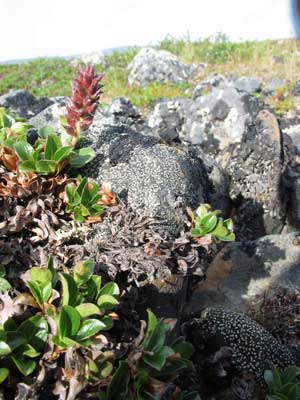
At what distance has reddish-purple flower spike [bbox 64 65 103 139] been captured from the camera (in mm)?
3133

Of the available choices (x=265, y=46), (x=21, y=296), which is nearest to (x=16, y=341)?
(x=21, y=296)

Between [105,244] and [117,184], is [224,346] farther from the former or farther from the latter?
[117,184]

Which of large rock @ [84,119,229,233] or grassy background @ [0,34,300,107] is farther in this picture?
grassy background @ [0,34,300,107]

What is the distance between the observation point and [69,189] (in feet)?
8.55

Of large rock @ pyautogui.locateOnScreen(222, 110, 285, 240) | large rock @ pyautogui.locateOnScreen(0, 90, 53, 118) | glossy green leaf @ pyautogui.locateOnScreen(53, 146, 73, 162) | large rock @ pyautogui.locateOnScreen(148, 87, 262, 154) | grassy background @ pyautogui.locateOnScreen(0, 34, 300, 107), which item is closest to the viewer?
glossy green leaf @ pyautogui.locateOnScreen(53, 146, 73, 162)

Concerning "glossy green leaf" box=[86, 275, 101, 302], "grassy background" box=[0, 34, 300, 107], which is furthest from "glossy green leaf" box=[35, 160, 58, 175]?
"grassy background" box=[0, 34, 300, 107]

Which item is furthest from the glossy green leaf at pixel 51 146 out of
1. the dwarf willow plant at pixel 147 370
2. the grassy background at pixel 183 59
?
the grassy background at pixel 183 59

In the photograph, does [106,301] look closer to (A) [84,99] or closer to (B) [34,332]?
(B) [34,332]

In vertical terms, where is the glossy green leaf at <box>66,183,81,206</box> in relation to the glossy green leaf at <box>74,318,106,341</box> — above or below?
above

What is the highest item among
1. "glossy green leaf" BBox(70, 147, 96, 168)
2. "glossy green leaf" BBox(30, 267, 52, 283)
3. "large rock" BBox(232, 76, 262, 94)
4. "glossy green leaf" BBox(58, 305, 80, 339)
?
"glossy green leaf" BBox(70, 147, 96, 168)

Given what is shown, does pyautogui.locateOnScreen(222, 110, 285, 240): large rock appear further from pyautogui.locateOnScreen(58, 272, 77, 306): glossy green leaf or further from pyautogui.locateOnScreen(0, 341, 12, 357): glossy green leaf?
pyautogui.locateOnScreen(0, 341, 12, 357): glossy green leaf

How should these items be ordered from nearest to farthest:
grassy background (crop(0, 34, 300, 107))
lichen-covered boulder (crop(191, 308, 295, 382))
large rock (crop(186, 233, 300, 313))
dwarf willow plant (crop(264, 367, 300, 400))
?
1. dwarf willow plant (crop(264, 367, 300, 400))
2. lichen-covered boulder (crop(191, 308, 295, 382))
3. large rock (crop(186, 233, 300, 313))
4. grassy background (crop(0, 34, 300, 107))

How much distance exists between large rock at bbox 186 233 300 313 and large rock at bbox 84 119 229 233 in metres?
0.78

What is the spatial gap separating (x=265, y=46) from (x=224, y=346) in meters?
13.1
